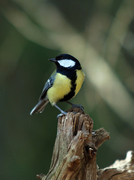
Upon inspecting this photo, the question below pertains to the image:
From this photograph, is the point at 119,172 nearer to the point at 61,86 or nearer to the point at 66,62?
the point at 61,86

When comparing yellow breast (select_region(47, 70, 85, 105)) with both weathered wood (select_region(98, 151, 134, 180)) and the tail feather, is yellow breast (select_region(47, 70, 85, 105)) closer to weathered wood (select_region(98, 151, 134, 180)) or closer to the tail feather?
the tail feather

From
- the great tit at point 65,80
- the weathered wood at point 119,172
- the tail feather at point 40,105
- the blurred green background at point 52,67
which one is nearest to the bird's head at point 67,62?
the great tit at point 65,80

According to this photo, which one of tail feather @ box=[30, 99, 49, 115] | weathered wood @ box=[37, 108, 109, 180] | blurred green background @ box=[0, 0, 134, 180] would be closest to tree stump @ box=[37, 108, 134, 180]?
weathered wood @ box=[37, 108, 109, 180]

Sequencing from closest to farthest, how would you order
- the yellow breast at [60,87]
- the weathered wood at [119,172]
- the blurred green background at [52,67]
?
the weathered wood at [119,172], the yellow breast at [60,87], the blurred green background at [52,67]

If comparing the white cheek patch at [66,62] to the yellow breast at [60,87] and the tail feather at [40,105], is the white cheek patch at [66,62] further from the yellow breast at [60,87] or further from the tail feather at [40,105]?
the tail feather at [40,105]

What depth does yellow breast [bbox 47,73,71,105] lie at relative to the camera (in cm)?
168

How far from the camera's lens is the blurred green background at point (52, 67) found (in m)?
2.86

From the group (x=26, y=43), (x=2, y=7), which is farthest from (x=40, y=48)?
(x=2, y=7)

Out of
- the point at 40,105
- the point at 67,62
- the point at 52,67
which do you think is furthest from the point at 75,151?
the point at 52,67

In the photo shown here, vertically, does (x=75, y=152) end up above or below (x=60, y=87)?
below

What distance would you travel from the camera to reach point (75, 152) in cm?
105

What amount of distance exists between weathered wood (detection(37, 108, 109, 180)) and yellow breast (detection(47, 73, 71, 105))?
34cm

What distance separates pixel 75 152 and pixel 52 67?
2.08 m

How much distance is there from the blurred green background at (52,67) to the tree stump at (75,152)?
153cm
